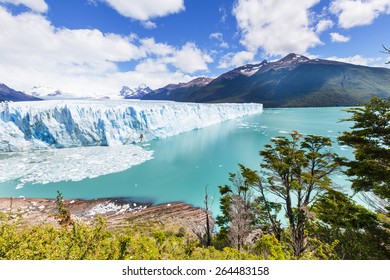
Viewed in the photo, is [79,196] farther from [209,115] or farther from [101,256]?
[209,115]

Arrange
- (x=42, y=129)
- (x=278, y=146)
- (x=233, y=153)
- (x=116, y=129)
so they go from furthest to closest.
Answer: (x=116, y=129)
(x=42, y=129)
(x=233, y=153)
(x=278, y=146)

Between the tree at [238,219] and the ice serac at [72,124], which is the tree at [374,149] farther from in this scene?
the ice serac at [72,124]

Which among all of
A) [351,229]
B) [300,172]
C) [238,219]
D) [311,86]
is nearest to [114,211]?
[238,219]

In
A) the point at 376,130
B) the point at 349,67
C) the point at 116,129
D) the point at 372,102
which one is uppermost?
the point at 349,67

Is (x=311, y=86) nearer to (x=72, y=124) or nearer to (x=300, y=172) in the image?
(x=72, y=124)

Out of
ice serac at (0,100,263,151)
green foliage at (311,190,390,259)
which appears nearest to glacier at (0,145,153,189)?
ice serac at (0,100,263,151)

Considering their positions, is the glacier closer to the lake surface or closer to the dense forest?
the lake surface

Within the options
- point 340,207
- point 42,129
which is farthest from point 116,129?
point 340,207

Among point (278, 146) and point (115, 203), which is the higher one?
point (278, 146)
